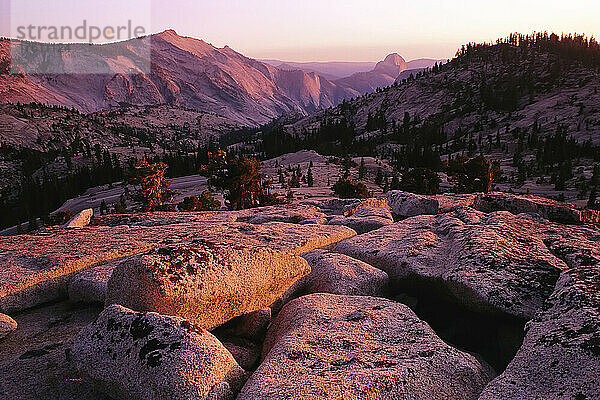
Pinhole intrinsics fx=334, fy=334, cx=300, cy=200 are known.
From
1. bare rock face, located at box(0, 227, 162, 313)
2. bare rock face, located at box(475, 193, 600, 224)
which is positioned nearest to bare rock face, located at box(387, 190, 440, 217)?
bare rock face, located at box(475, 193, 600, 224)

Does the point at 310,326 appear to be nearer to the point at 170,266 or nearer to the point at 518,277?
the point at 170,266

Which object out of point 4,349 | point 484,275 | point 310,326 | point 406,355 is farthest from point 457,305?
point 4,349

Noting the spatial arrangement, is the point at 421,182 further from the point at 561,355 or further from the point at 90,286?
the point at 90,286

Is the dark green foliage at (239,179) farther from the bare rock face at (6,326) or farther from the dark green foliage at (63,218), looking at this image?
the bare rock face at (6,326)

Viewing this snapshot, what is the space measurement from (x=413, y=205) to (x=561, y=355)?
16.2m

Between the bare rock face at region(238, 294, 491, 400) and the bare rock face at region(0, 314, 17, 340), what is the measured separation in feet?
19.4

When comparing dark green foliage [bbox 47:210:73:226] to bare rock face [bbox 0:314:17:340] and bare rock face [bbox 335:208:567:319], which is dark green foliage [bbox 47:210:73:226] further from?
bare rock face [bbox 335:208:567:319]

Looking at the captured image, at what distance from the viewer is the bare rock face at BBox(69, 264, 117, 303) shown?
29.2ft

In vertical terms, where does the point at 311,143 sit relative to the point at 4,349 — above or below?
above

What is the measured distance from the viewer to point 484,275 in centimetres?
834

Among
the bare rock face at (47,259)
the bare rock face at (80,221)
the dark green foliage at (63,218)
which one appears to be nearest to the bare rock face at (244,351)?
the bare rock face at (47,259)

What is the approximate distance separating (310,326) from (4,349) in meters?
6.61

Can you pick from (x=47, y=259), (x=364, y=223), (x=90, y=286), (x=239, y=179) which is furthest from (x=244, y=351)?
(x=239, y=179)

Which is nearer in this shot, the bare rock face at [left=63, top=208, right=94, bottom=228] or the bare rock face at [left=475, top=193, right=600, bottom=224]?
the bare rock face at [left=475, top=193, right=600, bottom=224]
